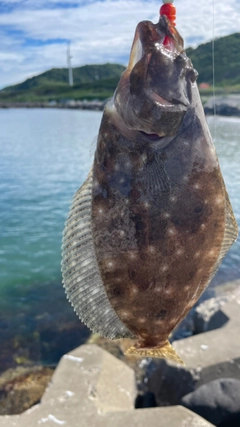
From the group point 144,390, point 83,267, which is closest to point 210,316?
point 144,390

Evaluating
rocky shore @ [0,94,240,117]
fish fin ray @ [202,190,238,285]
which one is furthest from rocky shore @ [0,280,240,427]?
rocky shore @ [0,94,240,117]

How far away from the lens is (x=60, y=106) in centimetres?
13288

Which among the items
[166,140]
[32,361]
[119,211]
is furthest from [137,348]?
[32,361]

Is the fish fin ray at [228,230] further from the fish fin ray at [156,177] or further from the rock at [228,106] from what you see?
the rock at [228,106]

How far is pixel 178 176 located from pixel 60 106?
13550 centimetres

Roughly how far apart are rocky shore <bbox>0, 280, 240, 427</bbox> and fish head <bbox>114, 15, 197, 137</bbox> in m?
5.18

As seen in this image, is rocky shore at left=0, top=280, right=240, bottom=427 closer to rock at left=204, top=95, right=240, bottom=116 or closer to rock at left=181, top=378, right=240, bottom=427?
rock at left=181, top=378, right=240, bottom=427

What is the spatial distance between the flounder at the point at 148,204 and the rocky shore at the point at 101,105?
29.9m

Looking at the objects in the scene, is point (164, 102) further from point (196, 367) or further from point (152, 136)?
point (196, 367)

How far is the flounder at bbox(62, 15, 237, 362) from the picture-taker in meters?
2.40

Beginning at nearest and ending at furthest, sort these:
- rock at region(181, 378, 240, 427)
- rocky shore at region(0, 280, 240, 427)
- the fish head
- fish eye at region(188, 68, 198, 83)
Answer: the fish head < fish eye at region(188, 68, 198, 83) < rocky shore at region(0, 280, 240, 427) < rock at region(181, 378, 240, 427)

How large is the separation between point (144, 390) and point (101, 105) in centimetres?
10397

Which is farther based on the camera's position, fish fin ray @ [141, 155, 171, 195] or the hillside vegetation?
the hillside vegetation

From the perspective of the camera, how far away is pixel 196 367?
7.93 meters
